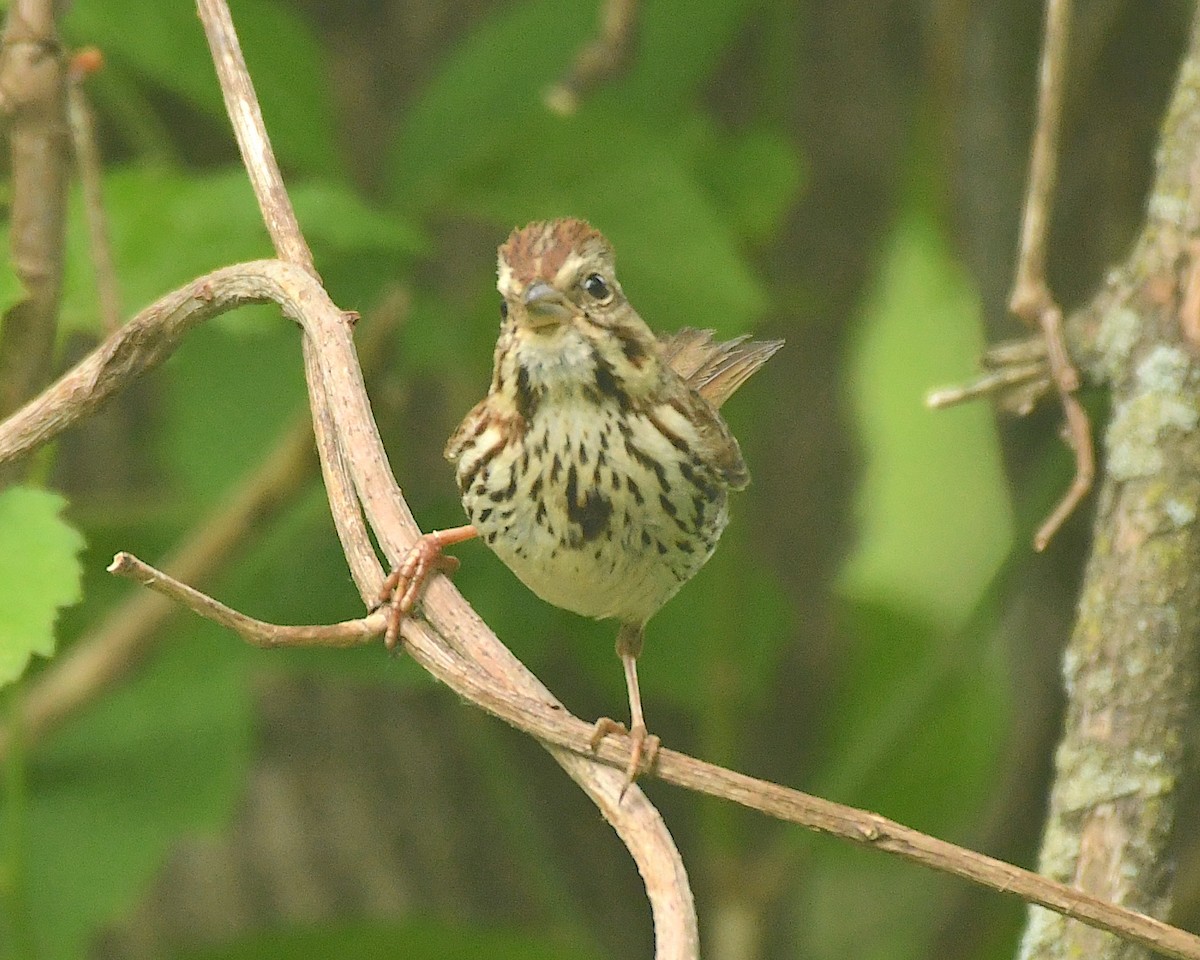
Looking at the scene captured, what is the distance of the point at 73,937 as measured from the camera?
2.67m

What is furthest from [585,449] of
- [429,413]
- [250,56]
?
[429,413]

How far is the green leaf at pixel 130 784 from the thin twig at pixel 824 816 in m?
1.53

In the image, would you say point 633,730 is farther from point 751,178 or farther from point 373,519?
point 751,178

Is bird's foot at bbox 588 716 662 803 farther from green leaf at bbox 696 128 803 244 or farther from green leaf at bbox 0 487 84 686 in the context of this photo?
green leaf at bbox 696 128 803 244

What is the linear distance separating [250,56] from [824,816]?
74.2 inches

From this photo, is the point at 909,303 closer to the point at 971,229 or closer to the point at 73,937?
the point at 971,229

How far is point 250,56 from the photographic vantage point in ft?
9.02

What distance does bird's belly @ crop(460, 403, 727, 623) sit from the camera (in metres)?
2.14

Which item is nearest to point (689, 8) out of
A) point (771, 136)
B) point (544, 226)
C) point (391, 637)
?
point (771, 136)

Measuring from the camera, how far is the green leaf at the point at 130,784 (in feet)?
8.92

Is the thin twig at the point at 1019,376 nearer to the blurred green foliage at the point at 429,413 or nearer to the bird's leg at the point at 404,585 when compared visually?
the blurred green foliage at the point at 429,413

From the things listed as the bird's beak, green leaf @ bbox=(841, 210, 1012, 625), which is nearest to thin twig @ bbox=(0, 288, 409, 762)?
the bird's beak

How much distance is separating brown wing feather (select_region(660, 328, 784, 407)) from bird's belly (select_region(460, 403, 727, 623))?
1.35 feet

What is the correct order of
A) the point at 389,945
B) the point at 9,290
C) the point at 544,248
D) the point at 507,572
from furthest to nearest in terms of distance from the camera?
1. the point at 389,945
2. the point at 507,572
3. the point at 544,248
4. the point at 9,290
